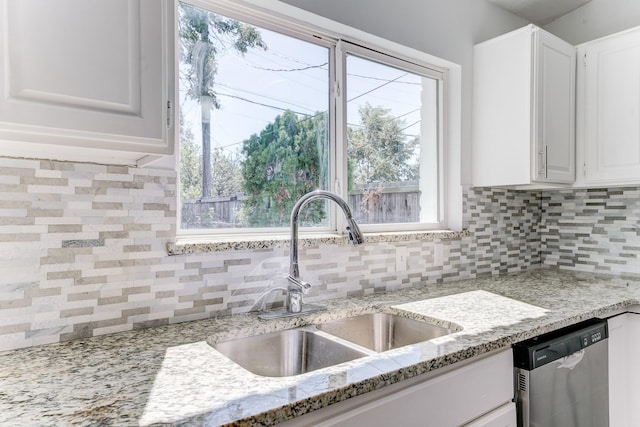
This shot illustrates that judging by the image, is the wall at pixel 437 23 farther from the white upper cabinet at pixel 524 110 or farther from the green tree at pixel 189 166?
the green tree at pixel 189 166

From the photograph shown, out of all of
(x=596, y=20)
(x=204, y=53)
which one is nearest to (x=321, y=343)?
(x=204, y=53)

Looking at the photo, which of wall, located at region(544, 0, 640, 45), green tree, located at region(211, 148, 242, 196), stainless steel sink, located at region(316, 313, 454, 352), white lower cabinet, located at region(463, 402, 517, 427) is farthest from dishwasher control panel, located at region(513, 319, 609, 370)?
wall, located at region(544, 0, 640, 45)

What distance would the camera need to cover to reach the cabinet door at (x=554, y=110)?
2.15m

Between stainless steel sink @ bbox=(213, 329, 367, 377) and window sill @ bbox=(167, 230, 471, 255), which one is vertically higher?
window sill @ bbox=(167, 230, 471, 255)

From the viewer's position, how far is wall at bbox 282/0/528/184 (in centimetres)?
181

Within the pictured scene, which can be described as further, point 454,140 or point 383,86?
point 454,140

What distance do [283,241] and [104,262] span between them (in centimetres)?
63

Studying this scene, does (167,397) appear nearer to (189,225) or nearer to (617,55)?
(189,225)

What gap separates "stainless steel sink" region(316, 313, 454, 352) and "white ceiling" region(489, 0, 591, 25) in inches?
80.5

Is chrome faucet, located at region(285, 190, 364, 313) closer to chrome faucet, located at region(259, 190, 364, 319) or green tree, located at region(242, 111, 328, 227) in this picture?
chrome faucet, located at region(259, 190, 364, 319)

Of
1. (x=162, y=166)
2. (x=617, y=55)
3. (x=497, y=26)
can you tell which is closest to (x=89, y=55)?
(x=162, y=166)

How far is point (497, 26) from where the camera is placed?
8.25 ft

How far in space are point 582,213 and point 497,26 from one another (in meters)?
1.31

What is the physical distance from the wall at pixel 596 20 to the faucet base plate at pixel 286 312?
2.49m
